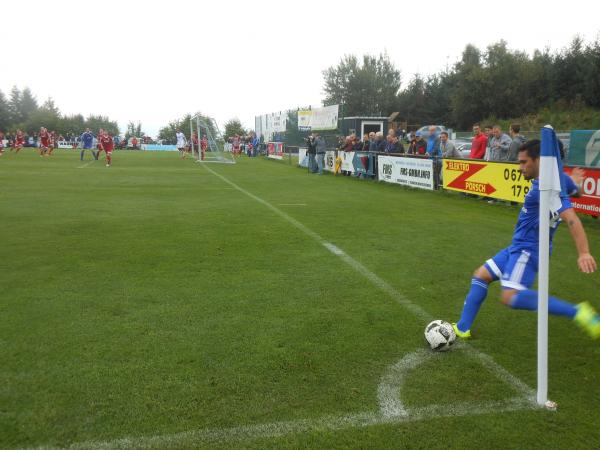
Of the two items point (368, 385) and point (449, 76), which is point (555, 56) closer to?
point (449, 76)

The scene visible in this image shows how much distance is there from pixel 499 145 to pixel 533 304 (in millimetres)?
11463

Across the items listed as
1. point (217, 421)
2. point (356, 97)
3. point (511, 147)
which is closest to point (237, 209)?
point (511, 147)

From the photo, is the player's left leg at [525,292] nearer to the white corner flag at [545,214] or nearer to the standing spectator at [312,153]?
the white corner flag at [545,214]

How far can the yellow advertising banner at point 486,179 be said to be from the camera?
41.5 feet

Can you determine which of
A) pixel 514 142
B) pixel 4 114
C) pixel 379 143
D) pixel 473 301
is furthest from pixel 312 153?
pixel 4 114

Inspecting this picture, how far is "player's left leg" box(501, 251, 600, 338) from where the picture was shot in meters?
3.86

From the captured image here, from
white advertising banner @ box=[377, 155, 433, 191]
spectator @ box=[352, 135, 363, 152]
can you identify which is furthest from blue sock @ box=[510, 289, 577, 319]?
spectator @ box=[352, 135, 363, 152]

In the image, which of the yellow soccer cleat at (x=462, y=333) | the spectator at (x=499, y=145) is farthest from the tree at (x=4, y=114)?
the yellow soccer cleat at (x=462, y=333)

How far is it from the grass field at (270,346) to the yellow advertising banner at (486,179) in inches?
131

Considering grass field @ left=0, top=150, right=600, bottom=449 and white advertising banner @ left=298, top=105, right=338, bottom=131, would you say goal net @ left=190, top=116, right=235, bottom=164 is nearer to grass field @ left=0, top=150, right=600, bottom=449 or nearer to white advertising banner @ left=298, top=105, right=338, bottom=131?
white advertising banner @ left=298, top=105, right=338, bottom=131

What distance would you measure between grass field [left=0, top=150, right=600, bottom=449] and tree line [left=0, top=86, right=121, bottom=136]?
8486 cm

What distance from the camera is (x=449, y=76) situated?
65.0 m

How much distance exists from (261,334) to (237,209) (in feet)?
25.7

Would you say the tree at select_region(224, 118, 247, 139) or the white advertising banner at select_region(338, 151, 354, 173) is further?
the tree at select_region(224, 118, 247, 139)
